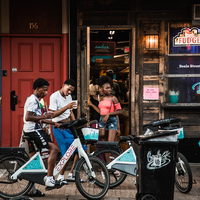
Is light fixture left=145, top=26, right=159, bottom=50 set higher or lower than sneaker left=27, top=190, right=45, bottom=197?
higher

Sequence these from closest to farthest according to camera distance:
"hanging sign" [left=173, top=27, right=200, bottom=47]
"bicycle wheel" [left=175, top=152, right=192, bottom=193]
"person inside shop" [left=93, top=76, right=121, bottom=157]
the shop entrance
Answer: "bicycle wheel" [left=175, top=152, right=192, bottom=193]
"person inside shop" [left=93, top=76, right=121, bottom=157]
the shop entrance
"hanging sign" [left=173, top=27, right=200, bottom=47]

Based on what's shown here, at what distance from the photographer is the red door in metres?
6.72

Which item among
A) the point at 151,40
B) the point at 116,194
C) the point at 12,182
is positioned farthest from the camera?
the point at 151,40

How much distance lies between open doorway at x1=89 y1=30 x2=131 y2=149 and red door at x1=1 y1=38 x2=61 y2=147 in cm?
104

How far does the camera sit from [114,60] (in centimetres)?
834

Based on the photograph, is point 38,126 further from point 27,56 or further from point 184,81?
point 184,81

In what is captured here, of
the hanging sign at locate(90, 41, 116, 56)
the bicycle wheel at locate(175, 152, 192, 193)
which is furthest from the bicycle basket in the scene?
the hanging sign at locate(90, 41, 116, 56)

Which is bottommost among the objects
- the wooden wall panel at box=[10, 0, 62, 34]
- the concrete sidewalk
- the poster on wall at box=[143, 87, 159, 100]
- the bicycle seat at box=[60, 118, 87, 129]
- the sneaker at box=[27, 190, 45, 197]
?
the concrete sidewalk

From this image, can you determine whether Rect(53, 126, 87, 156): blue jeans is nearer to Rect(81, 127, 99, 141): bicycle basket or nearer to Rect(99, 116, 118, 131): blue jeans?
Rect(81, 127, 99, 141): bicycle basket

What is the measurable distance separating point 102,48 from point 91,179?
3758 mm

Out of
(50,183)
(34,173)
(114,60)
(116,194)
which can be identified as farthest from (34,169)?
(114,60)

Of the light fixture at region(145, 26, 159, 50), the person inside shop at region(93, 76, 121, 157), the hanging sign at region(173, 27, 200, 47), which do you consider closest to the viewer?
the person inside shop at region(93, 76, 121, 157)

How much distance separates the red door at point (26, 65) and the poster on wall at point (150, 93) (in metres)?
2.16

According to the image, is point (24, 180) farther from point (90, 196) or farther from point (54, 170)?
point (90, 196)
